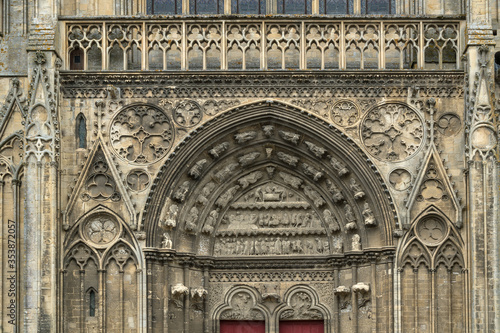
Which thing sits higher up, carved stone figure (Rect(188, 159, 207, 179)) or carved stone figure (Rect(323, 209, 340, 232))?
carved stone figure (Rect(188, 159, 207, 179))

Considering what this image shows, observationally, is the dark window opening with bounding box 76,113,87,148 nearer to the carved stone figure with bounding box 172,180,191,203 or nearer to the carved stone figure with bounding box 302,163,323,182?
the carved stone figure with bounding box 172,180,191,203

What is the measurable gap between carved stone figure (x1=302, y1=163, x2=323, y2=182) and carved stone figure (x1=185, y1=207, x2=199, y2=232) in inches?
88.8

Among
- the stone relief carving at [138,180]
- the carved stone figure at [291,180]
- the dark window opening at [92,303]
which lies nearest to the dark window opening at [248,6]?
the carved stone figure at [291,180]

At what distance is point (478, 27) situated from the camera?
1828 cm

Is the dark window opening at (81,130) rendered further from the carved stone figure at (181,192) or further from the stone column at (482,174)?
the stone column at (482,174)

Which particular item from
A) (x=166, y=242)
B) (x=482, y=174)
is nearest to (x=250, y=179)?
(x=166, y=242)

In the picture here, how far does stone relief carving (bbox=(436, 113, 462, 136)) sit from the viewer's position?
18594 millimetres

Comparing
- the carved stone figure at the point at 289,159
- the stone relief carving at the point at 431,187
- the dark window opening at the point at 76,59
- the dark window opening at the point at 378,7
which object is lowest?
the stone relief carving at the point at 431,187

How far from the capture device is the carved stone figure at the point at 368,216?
61.0 feet

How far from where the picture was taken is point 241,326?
19547 millimetres

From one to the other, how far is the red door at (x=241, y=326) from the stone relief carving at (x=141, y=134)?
3595mm

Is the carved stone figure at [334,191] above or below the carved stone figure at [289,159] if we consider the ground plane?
below

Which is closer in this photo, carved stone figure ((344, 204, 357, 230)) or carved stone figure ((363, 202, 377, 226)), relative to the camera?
carved stone figure ((363, 202, 377, 226))

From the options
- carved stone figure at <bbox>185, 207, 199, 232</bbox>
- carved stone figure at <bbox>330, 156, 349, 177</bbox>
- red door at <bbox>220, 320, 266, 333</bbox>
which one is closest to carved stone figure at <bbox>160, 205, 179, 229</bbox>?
carved stone figure at <bbox>185, 207, 199, 232</bbox>
